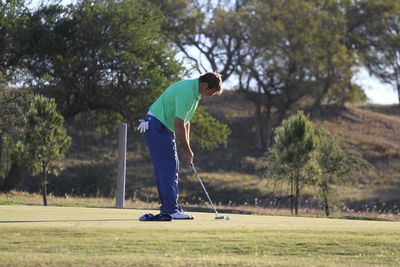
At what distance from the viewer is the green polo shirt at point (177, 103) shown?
→ 980 centimetres

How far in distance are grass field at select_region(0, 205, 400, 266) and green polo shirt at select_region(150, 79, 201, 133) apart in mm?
1413

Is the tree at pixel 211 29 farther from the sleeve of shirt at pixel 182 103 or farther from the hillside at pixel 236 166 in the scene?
the sleeve of shirt at pixel 182 103

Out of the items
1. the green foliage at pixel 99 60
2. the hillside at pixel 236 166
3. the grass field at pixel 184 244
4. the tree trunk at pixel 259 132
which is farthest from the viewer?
the tree trunk at pixel 259 132

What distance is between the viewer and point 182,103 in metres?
9.79

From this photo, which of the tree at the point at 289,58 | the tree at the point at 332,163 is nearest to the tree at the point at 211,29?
the tree at the point at 289,58

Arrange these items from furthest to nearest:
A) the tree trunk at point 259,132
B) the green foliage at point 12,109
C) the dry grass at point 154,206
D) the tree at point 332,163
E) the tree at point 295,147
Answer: the tree trunk at point 259,132 < the tree at point 332,163 < the tree at point 295,147 < the green foliage at point 12,109 < the dry grass at point 154,206

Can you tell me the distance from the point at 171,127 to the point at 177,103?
0.47m

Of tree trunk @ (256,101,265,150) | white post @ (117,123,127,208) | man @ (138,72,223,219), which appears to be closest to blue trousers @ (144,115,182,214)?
man @ (138,72,223,219)

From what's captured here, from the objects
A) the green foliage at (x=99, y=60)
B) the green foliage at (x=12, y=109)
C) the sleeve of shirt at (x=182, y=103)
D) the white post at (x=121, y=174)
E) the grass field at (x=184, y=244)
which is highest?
the green foliage at (x=99, y=60)

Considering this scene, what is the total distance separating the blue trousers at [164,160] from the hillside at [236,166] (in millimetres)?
25636

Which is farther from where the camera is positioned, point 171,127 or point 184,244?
point 171,127

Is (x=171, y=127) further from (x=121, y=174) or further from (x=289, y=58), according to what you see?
(x=289, y=58)

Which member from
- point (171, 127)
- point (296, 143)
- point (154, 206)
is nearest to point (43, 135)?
point (154, 206)

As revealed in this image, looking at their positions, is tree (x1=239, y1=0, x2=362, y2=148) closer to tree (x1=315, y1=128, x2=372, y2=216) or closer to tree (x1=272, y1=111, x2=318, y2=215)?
tree (x1=315, y1=128, x2=372, y2=216)
